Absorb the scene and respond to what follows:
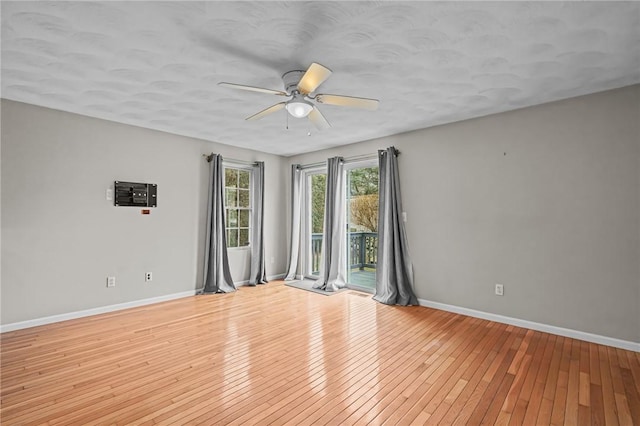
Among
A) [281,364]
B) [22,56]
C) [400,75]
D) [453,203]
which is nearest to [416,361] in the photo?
[281,364]

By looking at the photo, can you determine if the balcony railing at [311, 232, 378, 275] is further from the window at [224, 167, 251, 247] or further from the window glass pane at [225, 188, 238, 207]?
the window glass pane at [225, 188, 238, 207]

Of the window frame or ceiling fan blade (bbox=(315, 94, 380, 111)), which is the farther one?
the window frame

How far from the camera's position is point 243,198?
5801mm

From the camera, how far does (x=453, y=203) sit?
4.16 metres

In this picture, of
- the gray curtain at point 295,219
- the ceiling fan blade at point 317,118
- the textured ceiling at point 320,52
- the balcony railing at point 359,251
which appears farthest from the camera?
the balcony railing at point 359,251

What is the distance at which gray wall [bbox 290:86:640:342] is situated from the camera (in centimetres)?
304

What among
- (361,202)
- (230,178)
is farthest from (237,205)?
(361,202)

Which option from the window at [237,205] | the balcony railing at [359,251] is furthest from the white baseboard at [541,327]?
the window at [237,205]

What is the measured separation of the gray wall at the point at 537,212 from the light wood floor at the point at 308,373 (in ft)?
1.39

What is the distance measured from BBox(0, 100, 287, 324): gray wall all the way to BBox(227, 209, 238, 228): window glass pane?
1.92ft

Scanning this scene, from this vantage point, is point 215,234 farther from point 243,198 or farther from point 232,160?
point 232,160

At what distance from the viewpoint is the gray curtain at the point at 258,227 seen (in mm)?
5723

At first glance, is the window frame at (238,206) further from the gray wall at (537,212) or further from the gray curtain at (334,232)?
the gray wall at (537,212)

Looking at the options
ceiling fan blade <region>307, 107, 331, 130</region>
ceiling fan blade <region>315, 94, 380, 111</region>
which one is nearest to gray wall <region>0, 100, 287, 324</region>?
ceiling fan blade <region>307, 107, 331, 130</region>
